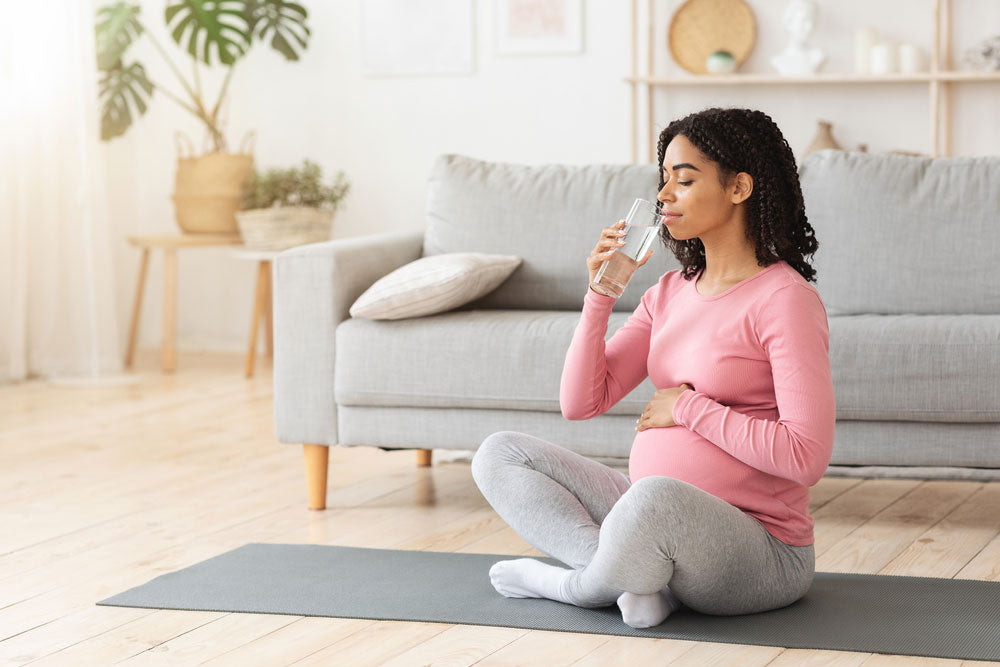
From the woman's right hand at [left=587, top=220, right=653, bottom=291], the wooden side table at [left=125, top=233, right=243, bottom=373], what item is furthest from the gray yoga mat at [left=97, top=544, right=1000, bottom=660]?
the wooden side table at [left=125, top=233, right=243, bottom=373]

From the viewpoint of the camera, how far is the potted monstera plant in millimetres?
5133

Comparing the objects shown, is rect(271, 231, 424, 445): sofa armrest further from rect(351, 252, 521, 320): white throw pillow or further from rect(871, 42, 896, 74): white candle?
rect(871, 42, 896, 74): white candle

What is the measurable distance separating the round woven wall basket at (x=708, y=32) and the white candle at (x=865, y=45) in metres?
0.39

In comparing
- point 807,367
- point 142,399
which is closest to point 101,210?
point 142,399

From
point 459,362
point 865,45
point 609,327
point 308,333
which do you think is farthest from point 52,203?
point 865,45

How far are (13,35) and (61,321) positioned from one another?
1.02 m

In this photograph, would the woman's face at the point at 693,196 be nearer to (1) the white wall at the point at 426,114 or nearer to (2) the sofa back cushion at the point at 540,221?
(2) the sofa back cushion at the point at 540,221

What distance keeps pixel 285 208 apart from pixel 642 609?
326cm

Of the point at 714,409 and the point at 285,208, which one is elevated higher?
the point at 285,208

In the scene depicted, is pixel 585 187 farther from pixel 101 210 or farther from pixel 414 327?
pixel 101 210

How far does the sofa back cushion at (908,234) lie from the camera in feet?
9.57

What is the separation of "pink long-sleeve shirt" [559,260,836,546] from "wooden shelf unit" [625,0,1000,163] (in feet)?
9.44

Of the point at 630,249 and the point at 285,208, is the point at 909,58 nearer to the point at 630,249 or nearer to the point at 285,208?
the point at 285,208

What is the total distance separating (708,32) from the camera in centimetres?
501
